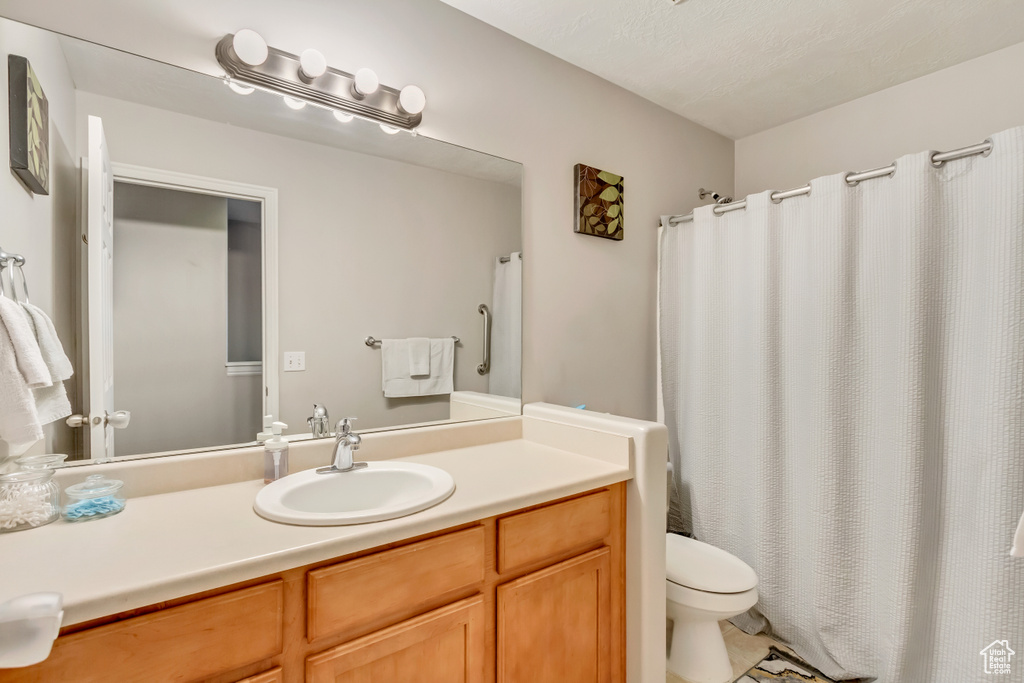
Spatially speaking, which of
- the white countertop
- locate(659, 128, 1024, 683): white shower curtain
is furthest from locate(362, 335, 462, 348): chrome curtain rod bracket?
locate(659, 128, 1024, 683): white shower curtain

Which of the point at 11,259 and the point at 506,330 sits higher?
the point at 11,259

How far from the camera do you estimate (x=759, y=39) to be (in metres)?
1.87

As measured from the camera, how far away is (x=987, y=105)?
6.44ft

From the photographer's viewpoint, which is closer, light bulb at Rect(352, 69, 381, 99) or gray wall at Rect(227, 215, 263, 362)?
gray wall at Rect(227, 215, 263, 362)

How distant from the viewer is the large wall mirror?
116 cm

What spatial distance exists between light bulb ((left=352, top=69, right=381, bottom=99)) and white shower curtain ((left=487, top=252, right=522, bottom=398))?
0.69m

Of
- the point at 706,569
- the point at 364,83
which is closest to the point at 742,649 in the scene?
the point at 706,569

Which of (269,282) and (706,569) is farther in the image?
(706,569)

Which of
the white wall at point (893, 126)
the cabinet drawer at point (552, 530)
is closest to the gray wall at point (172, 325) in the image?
the cabinet drawer at point (552, 530)

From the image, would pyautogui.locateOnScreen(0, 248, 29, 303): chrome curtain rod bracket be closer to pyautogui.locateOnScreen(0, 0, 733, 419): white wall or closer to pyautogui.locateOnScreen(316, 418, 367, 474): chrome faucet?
pyautogui.locateOnScreen(0, 0, 733, 419): white wall

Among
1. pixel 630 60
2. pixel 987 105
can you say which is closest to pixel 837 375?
pixel 987 105

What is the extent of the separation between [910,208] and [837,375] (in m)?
0.60

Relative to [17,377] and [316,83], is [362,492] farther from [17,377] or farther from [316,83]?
[316,83]

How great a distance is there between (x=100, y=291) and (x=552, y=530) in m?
1.27
